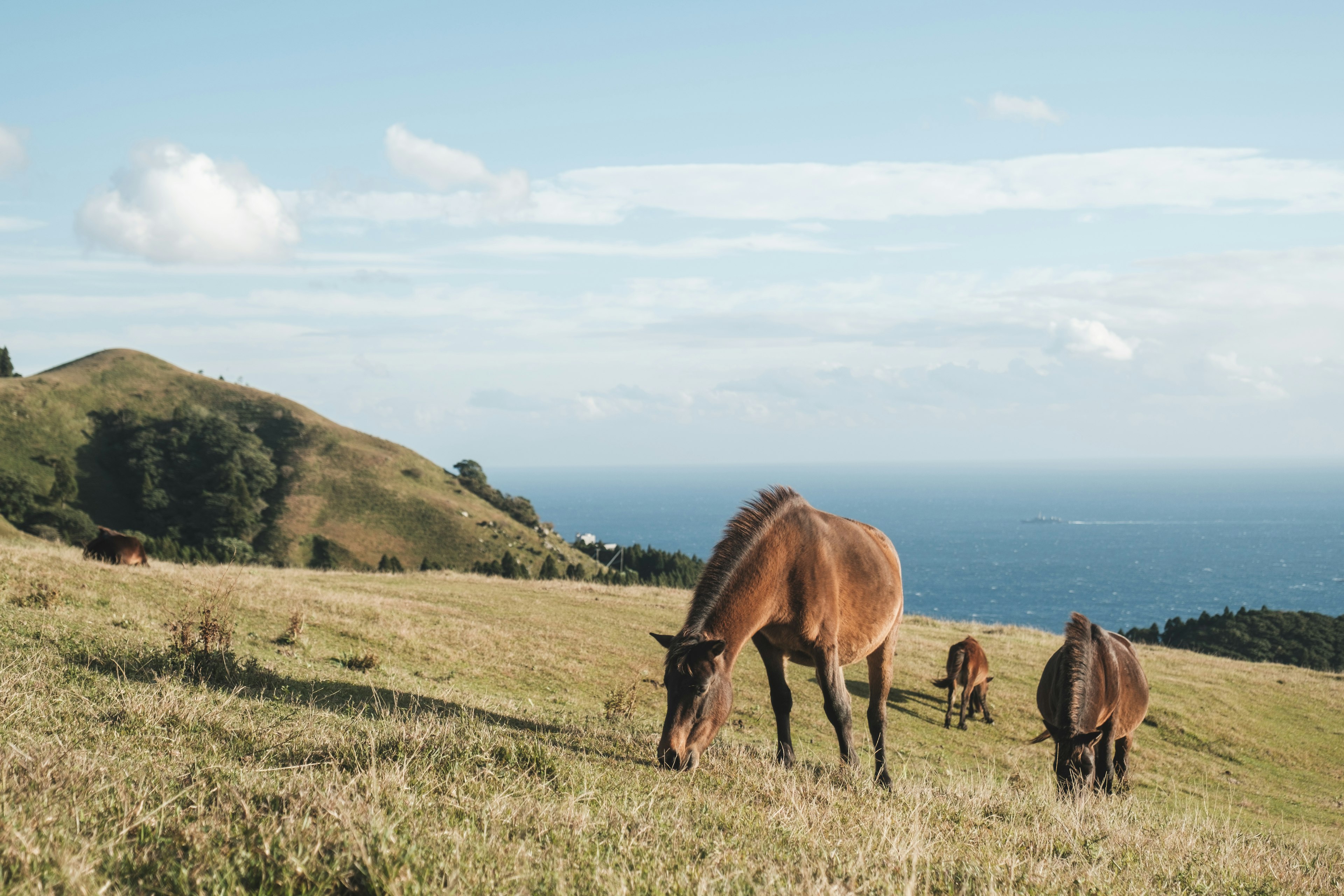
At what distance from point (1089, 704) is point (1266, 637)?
177ft

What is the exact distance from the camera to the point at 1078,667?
9.48m

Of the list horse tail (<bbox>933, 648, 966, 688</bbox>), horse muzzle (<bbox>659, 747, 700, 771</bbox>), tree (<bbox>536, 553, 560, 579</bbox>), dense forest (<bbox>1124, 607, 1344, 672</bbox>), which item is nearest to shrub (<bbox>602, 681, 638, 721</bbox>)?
horse muzzle (<bbox>659, 747, 700, 771</bbox>)

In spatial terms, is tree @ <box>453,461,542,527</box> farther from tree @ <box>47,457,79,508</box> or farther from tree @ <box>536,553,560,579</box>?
tree @ <box>47,457,79,508</box>

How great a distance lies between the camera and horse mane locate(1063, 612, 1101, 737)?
9172 millimetres

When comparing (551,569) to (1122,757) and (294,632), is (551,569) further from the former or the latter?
(1122,757)

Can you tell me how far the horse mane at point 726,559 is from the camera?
728cm

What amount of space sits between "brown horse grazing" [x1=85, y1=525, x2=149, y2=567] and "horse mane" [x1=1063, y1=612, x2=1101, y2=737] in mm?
19412

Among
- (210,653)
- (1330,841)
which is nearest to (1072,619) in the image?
(1330,841)

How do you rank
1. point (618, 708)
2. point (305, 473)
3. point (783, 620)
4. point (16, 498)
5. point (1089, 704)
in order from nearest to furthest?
point (783, 620) → point (1089, 704) → point (618, 708) → point (16, 498) → point (305, 473)

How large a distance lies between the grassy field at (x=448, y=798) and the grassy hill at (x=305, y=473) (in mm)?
73662

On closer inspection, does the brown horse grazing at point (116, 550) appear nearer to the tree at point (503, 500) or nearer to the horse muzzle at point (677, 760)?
the horse muzzle at point (677, 760)

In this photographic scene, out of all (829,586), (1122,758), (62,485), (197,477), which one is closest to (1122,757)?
(1122,758)

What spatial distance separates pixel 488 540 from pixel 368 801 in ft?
283

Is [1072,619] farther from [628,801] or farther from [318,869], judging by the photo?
[318,869]
